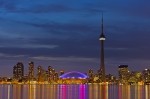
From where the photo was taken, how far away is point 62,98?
330 ft

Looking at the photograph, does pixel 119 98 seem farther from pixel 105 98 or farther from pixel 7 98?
pixel 7 98

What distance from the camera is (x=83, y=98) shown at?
330 feet

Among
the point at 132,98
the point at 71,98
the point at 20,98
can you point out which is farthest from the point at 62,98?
the point at 132,98

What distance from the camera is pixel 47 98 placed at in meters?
98.1

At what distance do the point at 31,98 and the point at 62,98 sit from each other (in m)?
7.35

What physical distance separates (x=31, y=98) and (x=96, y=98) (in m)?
14.2

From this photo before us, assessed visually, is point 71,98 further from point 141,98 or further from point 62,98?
point 141,98

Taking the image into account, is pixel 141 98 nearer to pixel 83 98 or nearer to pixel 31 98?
pixel 83 98

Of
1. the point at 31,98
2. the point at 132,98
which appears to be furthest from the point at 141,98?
the point at 31,98

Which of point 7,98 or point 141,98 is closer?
point 7,98

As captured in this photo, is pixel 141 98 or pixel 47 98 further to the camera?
pixel 141 98

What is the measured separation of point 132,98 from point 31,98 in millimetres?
22511

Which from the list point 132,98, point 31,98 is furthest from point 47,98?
point 132,98

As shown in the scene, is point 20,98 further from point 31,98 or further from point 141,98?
point 141,98
